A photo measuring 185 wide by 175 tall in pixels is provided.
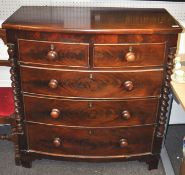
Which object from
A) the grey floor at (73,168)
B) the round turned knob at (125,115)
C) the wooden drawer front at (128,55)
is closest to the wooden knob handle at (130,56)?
the wooden drawer front at (128,55)

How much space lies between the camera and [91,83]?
5.71ft

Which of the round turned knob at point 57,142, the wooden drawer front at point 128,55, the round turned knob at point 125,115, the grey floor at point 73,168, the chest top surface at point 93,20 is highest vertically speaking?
the chest top surface at point 93,20

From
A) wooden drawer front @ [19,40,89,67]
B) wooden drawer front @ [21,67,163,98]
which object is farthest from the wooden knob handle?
wooden drawer front @ [19,40,89,67]

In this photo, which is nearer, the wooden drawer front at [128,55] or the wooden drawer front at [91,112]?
the wooden drawer front at [128,55]

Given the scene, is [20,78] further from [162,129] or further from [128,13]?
[162,129]

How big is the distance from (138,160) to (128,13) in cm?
101

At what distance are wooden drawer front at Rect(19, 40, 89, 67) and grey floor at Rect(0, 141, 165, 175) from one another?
2.86 feet

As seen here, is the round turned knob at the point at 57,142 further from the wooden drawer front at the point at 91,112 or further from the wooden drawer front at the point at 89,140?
the wooden drawer front at the point at 91,112

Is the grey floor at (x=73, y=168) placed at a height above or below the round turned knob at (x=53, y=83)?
below

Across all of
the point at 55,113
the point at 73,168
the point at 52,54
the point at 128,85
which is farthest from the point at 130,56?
the point at 73,168

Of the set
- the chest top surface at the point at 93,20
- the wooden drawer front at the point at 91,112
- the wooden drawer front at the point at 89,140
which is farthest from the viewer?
the wooden drawer front at the point at 89,140

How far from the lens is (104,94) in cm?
178

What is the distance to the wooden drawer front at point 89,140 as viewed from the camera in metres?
1.94

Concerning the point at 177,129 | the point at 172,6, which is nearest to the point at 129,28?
the point at 172,6
